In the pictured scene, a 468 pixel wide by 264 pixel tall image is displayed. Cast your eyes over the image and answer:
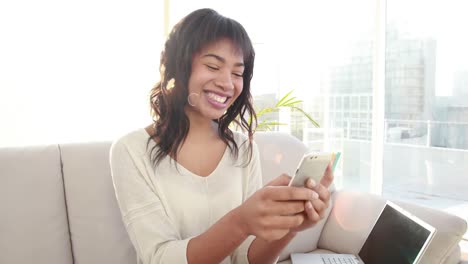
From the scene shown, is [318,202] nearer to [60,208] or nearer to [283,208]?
[283,208]

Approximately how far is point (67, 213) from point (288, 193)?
1.03 meters

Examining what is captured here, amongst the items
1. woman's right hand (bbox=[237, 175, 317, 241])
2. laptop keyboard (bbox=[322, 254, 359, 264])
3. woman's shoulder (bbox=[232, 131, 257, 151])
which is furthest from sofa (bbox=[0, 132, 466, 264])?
woman's right hand (bbox=[237, 175, 317, 241])

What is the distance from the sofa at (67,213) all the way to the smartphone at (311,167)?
0.85 m

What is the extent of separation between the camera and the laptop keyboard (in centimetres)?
165

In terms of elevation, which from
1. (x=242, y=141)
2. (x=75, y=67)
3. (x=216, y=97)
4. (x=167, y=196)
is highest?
(x=75, y=67)

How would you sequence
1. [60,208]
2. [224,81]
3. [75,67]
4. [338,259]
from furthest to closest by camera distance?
[75,67] < [338,259] < [60,208] < [224,81]

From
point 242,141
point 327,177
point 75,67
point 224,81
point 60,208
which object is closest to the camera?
point 327,177

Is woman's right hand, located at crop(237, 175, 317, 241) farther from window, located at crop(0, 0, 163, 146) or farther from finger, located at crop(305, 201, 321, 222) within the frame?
window, located at crop(0, 0, 163, 146)

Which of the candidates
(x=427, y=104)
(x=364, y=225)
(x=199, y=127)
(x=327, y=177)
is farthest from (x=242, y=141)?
(x=427, y=104)

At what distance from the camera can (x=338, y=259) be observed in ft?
5.56

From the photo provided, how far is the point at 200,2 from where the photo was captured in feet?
12.4

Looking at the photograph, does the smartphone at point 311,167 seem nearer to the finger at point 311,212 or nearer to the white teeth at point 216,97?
the finger at point 311,212

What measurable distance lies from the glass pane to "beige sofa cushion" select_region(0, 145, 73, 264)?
284cm

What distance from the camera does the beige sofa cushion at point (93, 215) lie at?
1.50 m
